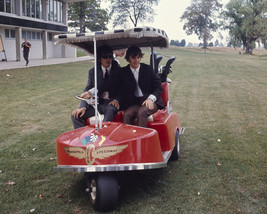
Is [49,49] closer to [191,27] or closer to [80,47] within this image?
[80,47]

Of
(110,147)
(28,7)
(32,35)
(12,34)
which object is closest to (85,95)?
(110,147)

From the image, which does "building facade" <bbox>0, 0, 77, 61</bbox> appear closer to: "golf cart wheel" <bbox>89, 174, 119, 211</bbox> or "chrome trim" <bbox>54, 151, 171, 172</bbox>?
"chrome trim" <bbox>54, 151, 171, 172</bbox>

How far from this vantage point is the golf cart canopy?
4.14m

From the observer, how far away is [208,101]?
1143cm

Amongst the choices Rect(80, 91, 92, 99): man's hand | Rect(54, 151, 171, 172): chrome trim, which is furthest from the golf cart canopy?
Rect(54, 151, 171, 172): chrome trim

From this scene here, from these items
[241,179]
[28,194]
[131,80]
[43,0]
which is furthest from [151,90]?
[43,0]

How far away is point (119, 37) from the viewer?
15.2 feet

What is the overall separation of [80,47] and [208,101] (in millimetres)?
6807

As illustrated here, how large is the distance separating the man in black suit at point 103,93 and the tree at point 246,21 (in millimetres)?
61687

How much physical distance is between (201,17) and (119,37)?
3481 inches

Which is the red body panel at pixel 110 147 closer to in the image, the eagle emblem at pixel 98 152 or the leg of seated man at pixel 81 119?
the eagle emblem at pixel 98 152

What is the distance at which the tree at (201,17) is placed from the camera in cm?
8562

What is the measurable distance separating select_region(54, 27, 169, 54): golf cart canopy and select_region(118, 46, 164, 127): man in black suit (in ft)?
1.22

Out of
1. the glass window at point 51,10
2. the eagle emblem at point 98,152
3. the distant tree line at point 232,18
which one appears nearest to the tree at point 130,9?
the distant tree line at point 232,18
